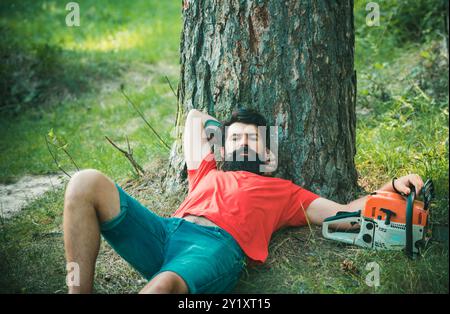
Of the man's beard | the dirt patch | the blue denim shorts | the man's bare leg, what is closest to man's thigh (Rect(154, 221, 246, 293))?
the blue denim shorts

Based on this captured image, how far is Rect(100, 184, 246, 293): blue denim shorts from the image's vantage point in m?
2.85

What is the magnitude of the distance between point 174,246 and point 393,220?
4.29 feet

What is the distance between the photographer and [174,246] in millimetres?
3051

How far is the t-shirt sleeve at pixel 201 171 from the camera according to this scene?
3.53 meters

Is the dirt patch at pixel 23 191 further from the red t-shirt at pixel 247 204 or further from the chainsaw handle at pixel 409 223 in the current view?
the chainsaw handle at pixel 409 223

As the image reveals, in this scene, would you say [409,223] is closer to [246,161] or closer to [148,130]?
[246,161]

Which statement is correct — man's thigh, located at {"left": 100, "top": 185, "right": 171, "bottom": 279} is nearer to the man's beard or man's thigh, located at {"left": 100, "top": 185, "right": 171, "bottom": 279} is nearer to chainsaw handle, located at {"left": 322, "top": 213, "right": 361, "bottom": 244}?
the man's beard

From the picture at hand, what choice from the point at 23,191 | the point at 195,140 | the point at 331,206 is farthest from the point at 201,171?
the point at 23,191

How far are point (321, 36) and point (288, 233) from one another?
4.41 ft

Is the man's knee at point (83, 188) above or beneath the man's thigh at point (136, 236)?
above

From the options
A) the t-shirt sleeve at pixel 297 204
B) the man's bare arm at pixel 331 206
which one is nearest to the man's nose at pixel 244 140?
the t-shirt sleeve at pixel 297 204

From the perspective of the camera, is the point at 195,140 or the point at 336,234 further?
the point at 195,140

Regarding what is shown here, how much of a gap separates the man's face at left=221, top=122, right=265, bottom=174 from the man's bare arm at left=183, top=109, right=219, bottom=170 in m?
0.21

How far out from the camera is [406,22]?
6.84 m
